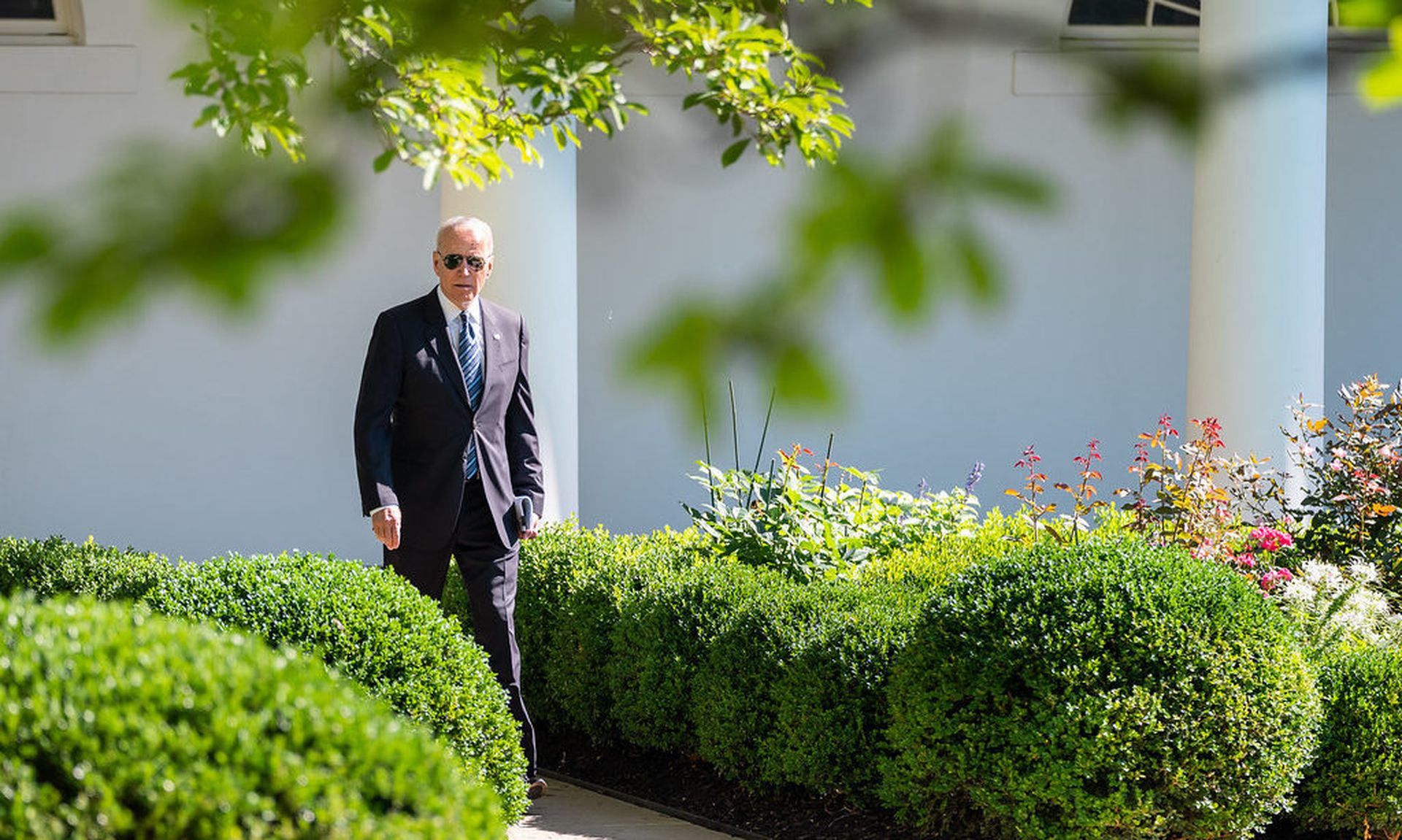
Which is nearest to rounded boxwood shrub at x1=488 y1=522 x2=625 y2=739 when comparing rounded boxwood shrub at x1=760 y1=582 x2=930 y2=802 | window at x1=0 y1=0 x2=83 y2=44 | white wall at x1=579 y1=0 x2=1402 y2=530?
rounded boxwood shrub at x1=760 y1=582 x2=930 y2=802

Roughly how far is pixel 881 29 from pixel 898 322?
0.64 m

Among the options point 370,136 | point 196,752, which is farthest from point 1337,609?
point 370,136

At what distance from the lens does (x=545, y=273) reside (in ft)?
22.7

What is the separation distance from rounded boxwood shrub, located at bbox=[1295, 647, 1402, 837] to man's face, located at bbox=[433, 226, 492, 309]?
2.85 metres

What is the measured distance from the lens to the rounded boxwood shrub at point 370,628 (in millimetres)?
4098

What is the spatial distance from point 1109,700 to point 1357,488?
A: 9.20ft

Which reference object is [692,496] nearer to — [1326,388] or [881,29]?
[1326,388]

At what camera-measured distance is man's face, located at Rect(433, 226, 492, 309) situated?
470 centimetres

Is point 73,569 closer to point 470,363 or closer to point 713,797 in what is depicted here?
point 470,363

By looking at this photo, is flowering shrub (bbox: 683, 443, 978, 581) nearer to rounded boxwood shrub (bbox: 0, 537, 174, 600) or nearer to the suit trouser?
the suit trouser

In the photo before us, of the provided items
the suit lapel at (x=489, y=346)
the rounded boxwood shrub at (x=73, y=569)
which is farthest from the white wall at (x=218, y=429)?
the suit lapel at (x=489, y=346)

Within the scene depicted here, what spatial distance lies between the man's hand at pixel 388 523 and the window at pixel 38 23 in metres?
5.63

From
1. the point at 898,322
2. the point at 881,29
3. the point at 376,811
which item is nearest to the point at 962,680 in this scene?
the point at 376,811

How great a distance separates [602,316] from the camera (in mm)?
9367
